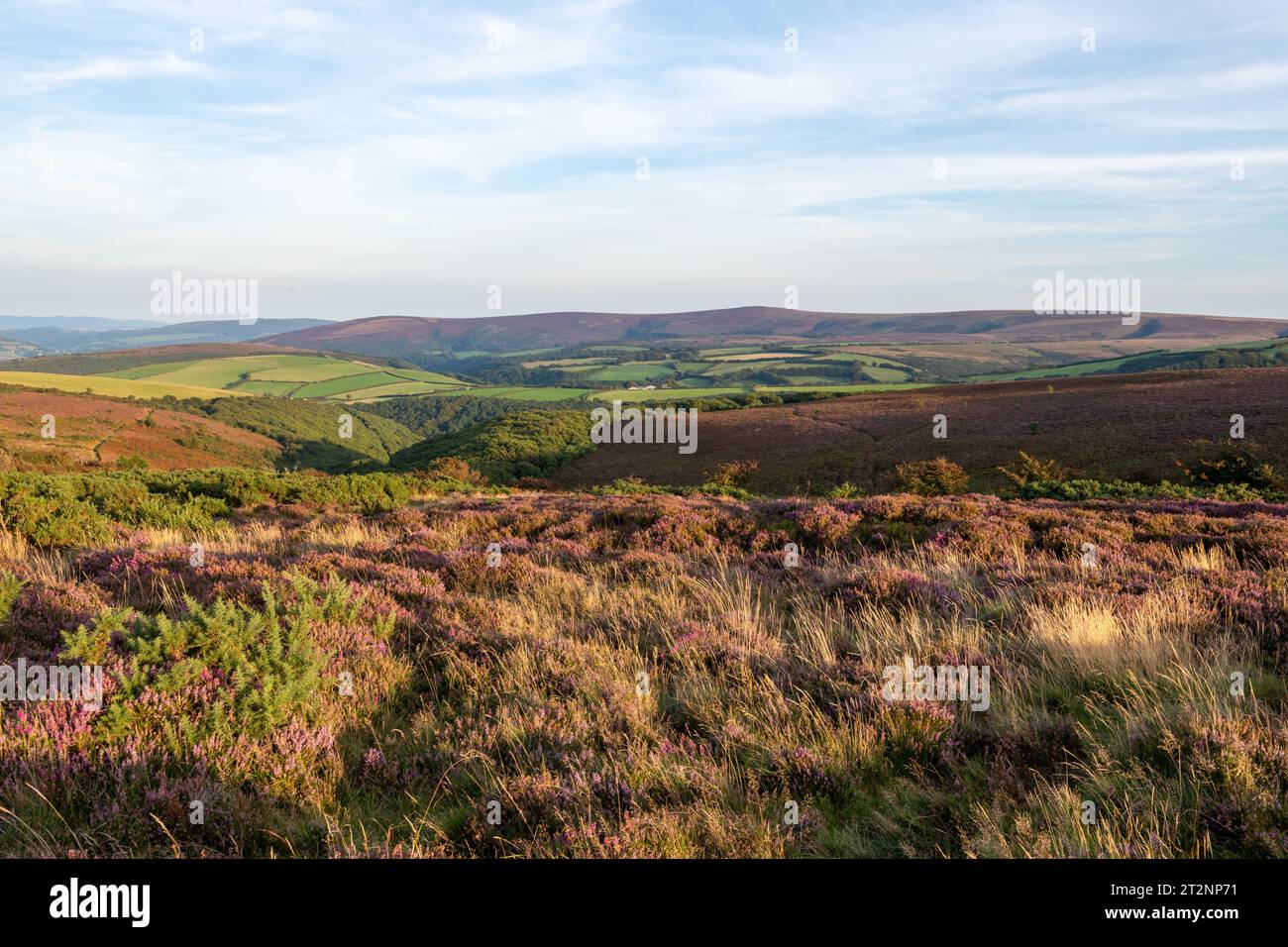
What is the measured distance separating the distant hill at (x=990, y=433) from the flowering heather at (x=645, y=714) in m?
30.6

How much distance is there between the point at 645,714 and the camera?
3.92m

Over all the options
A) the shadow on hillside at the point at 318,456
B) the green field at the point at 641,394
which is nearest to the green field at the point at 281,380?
the shadow on hillside at the point at 318,456

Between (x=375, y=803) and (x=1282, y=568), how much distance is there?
904cm

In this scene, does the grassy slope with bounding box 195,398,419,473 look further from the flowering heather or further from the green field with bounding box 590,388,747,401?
the flowering heather

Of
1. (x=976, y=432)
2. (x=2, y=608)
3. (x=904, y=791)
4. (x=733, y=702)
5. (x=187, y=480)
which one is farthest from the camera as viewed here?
(x=976, y=432)

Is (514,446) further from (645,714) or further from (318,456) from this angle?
(645,714)

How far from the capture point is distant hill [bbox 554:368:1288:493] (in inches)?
1422

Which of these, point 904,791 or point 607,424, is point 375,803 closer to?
point 904,791

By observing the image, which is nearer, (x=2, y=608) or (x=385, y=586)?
(x=2, y=608)

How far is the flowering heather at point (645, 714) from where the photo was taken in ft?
9.32

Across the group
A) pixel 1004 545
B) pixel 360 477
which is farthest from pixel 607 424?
pixel 1004 545

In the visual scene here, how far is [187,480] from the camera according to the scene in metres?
18.8

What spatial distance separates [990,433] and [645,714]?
166 feet
